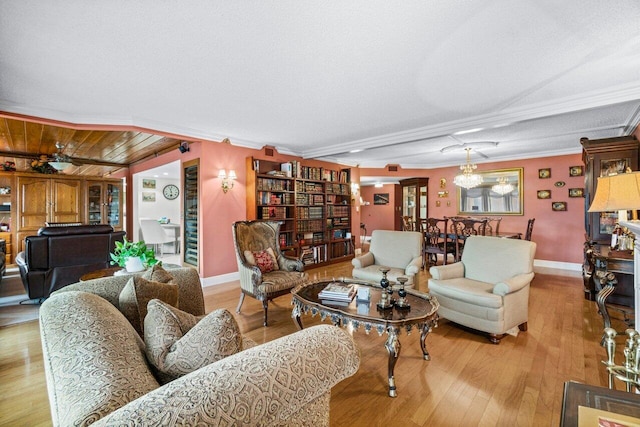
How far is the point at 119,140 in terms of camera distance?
4.70 metres

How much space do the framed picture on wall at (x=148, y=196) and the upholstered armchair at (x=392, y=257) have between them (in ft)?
24.7

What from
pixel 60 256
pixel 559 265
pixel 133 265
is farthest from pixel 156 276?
pixel 559 265

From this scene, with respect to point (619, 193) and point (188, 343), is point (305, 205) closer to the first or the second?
point (619, 193)

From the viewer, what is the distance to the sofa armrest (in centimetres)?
59

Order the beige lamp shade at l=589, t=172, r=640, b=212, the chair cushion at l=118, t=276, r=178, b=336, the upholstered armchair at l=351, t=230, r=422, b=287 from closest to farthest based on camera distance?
the chair cushion at l=118, t=276, r=178, b=336, the beige lamp shade at l=589, t=172, r=640, b=212, the upholstered armchair at l=351, t=230, r=422, b=287

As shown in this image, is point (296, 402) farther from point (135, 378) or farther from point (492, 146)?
point (492, 146)

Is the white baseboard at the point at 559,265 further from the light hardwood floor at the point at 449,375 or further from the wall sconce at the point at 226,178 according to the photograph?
the wall sconce at the point at 226,178

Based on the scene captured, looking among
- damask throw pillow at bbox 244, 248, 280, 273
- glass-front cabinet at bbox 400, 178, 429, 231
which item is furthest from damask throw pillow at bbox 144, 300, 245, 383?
glass-front cabinet at bbox 400, 178, 429, 231

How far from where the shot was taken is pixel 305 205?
582 centimetres

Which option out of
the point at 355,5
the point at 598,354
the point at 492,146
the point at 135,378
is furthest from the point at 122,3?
the point at 492,146

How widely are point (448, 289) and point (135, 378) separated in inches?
109

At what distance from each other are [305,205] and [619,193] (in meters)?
4.63

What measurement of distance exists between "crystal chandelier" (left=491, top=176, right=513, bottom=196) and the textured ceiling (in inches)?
87.9

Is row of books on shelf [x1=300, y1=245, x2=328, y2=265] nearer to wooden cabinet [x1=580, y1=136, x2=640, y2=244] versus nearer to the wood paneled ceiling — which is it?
the wood paneled ceiling
